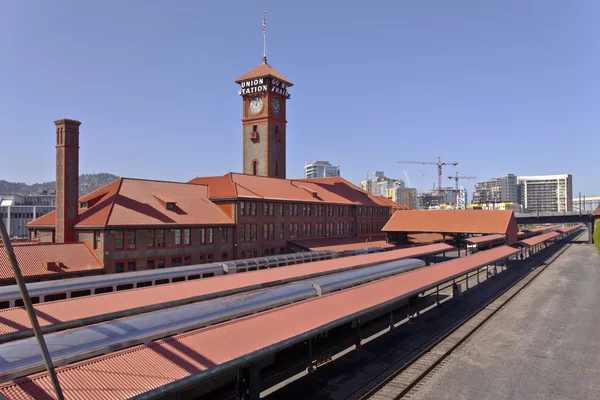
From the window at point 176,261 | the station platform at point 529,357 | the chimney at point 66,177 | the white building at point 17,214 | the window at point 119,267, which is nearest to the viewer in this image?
the station platform at point 529,357

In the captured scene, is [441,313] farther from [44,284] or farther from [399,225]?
[399,225]

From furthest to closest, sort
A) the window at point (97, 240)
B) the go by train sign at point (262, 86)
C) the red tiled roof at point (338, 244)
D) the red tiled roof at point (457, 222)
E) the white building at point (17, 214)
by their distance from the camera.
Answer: the white building at point (17, 214)
the go by train sign at point (262, 86)
the red tiled roof at point (457, 222)
the red tiled roof at point (338, 244)
the window at point (97, 240)

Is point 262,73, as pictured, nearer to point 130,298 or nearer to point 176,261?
point 176,261

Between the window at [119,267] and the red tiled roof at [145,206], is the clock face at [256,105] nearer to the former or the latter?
the red tiled roof at [145,206]

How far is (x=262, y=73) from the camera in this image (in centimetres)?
8206

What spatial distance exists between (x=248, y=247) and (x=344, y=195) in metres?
33.7

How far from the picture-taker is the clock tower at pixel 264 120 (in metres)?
80.9

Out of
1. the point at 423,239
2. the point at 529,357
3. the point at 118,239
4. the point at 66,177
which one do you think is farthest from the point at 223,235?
the point at 423,239

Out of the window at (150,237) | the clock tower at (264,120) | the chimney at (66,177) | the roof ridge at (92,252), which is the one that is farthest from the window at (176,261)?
the clock tower at (264,120)

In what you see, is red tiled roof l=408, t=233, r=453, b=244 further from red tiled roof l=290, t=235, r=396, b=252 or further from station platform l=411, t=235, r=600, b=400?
station platform l=411, t=235, r=600, b=400

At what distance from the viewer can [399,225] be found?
78.9m

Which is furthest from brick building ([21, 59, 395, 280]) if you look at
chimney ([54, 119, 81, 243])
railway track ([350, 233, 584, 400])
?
railway track ([350, 233, 584, 400])

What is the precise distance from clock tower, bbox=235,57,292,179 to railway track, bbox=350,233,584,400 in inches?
1978

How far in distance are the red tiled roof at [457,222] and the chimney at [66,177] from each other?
174 feet
